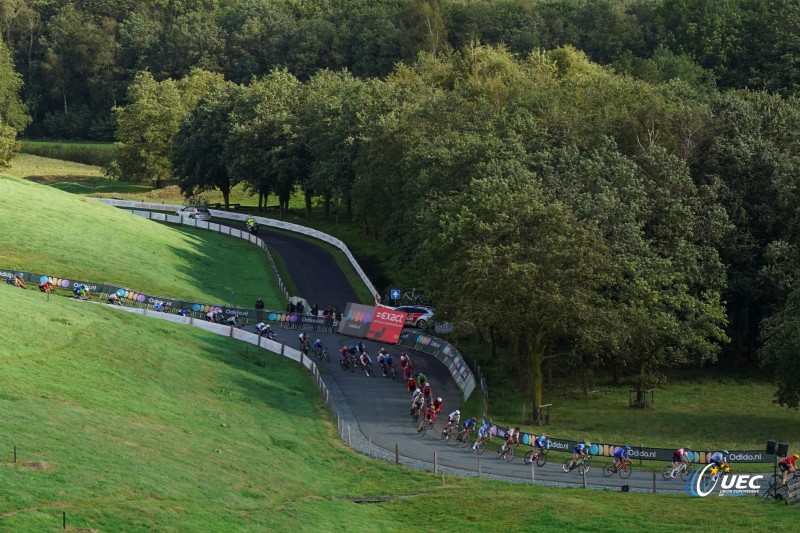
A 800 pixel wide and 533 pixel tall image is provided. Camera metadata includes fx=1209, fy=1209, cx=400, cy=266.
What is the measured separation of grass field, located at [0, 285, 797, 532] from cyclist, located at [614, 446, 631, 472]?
2717 millimetres

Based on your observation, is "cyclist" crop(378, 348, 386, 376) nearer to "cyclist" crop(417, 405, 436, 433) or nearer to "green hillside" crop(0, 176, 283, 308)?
"cyclist" crop(417, 405, 436, 433)

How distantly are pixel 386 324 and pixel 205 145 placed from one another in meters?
72.6

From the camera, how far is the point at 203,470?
49094 mm

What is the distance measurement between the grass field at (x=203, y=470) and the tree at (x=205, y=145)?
82.9m

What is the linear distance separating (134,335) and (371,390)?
14.6 m

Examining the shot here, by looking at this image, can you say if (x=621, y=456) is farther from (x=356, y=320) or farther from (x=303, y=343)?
(x=356, y=320)

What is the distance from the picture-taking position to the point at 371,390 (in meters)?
72.7

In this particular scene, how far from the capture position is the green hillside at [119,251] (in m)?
93.6

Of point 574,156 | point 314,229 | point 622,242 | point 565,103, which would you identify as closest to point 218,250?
point 314,229

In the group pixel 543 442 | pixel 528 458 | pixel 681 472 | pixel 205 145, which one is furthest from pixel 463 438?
pixel 205 145

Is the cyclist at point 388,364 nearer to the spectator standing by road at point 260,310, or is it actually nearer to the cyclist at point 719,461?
the spectator standing by road at point 260,310

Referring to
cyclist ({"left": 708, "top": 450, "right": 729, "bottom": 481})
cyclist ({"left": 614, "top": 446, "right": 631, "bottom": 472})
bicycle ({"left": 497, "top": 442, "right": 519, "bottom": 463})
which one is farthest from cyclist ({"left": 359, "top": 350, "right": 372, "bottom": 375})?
cyclist ({"left": 708, "top": 450, "right": 729, "bottom": 481})

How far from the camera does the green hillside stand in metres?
93.6

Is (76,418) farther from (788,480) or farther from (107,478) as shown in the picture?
(788,480)
